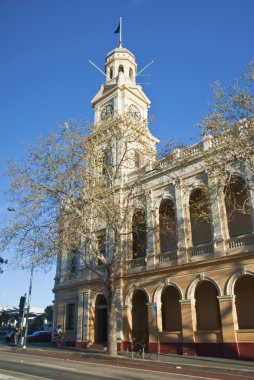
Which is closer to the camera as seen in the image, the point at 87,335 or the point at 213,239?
the point at 213,239

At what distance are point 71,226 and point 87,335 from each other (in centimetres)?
1004

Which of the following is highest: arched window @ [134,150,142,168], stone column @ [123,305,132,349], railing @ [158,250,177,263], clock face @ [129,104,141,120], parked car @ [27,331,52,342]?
clock face @ [129,104,141,120]

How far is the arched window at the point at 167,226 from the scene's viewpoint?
23.7 m

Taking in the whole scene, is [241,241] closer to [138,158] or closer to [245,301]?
[245,301]

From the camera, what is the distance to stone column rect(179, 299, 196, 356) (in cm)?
1983

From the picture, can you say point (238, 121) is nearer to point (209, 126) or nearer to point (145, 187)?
point (209, 126)

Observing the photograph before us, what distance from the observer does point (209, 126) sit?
15031 mm

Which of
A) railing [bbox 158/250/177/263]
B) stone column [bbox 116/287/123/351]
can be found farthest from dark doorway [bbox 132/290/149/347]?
railing [bbox 158/250/177/263]

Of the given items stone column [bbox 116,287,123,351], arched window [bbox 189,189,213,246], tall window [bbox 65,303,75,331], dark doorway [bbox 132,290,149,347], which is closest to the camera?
arched window [bbox 189,189,213,246]

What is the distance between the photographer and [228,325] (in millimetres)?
18359

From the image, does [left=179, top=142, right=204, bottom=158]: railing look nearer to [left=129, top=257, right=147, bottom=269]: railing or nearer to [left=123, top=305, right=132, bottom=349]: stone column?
[left=129, top=257, right=147, bottom=269]: railing

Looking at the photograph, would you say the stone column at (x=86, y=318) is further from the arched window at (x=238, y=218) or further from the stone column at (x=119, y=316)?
the arched window at (x=238, y=218)

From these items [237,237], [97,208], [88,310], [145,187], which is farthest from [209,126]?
[88,310]

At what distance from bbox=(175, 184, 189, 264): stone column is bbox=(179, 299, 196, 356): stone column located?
2.55 m
